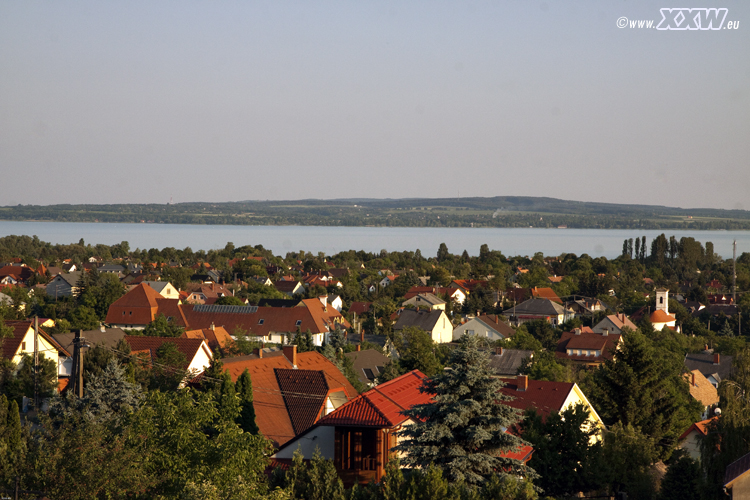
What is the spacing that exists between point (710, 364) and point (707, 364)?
0.67ft

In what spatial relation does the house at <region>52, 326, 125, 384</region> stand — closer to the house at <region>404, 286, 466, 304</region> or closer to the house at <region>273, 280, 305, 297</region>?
the house at <region>404, 286, 466, 304</region>

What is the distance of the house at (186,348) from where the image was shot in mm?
33481

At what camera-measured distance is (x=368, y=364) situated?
39812 millimetres

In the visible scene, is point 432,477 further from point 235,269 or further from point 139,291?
point 235,269

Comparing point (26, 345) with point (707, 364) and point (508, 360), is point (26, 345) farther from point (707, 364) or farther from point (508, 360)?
point (707, 364)

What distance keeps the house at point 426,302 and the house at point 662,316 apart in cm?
2211

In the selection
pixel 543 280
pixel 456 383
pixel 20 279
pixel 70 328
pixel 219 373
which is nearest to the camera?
pixel 456 383

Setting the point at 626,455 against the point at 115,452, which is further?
the point at 626,455

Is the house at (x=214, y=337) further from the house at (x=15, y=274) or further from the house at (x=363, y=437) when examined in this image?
the house at (x=15, y=274)

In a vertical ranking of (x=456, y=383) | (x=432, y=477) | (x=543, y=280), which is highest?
(x=456, y=383)

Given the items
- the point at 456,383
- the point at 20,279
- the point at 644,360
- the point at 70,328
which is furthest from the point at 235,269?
the point at 456,383

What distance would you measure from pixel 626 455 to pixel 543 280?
303 feet

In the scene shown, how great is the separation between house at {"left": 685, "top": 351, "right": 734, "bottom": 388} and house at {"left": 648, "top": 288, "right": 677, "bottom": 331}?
19.2 m

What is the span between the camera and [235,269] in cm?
12219
